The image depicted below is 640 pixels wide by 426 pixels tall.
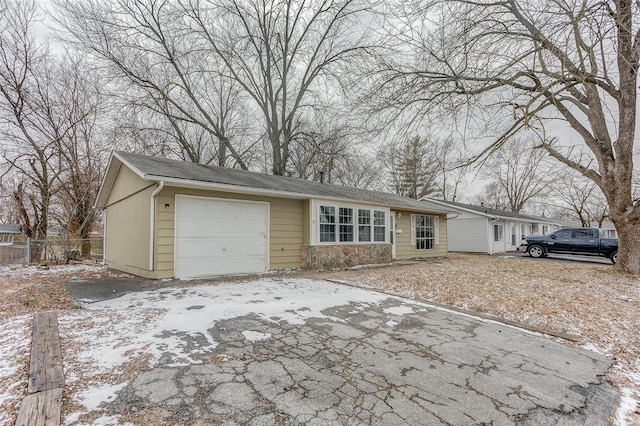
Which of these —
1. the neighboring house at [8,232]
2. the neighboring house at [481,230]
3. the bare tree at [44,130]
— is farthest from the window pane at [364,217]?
the neighboring house at [8,232]

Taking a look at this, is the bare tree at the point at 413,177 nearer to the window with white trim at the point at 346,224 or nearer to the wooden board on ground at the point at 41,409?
the window with white trim at the point at 346,224

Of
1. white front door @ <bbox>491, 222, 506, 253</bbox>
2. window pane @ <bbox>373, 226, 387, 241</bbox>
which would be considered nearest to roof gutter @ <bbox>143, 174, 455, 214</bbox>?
window pane @ <bbox>373, 226, 387, 241</bbox>

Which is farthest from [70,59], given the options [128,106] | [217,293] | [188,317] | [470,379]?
[470,379]

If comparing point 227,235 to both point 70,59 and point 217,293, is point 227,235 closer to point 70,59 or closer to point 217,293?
point 217,293

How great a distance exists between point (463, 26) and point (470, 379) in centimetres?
602

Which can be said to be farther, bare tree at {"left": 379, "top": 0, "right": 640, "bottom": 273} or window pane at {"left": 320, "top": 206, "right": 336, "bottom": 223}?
window pane at {"left": 320, "top": 206, "right": 336, "bottom": 223}

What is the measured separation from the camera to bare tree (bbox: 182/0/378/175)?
13.4m

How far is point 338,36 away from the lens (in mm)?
14102

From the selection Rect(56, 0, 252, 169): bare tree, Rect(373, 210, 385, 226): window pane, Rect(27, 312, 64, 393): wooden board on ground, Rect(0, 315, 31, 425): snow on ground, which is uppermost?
Rect(56, 0, 252, 169): bare tree

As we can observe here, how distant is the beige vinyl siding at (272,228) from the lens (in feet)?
22.6

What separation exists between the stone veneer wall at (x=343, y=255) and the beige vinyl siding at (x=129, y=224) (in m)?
4.35

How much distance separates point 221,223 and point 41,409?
5.93 meters

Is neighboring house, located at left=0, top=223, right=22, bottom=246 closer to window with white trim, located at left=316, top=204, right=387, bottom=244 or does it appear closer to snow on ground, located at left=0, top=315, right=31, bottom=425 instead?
window with white trim, located at left=316, top=204, right=387, bottom=244

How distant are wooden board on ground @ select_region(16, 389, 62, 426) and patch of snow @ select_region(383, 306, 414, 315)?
3.93 metres
